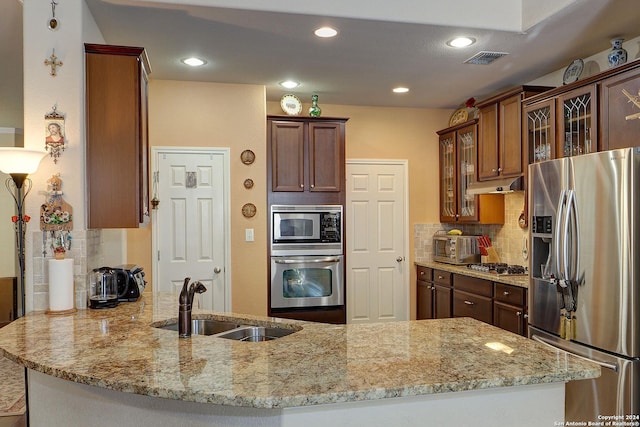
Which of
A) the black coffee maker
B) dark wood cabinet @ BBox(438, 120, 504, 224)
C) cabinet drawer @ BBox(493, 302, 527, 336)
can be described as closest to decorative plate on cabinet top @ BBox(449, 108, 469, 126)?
dark wood cabinet @ BBox(438, 120, 504, 224)

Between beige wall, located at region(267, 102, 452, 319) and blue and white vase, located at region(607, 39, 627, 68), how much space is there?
94.7 inches

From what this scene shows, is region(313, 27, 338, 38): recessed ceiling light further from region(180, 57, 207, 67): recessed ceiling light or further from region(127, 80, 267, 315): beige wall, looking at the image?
region(127, 80, 267, 315): beige wall

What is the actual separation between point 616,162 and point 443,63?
168 cm

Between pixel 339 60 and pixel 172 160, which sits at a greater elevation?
pixel 339 60

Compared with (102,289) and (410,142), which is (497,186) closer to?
A: (410,142)

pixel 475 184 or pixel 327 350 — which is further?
pixel 475 184

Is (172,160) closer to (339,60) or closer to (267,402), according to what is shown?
(339,60)

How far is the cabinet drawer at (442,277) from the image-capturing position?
4864 mm

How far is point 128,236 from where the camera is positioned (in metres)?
4.42

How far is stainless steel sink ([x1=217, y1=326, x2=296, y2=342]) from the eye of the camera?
7.51 ft

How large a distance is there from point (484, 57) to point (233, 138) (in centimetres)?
232

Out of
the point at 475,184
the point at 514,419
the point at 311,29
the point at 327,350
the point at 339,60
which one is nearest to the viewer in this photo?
the point at 514,419

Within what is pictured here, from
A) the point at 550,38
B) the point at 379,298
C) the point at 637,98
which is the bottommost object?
the point at 379,298

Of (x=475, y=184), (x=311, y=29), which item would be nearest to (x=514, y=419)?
(x=311, y=29)
